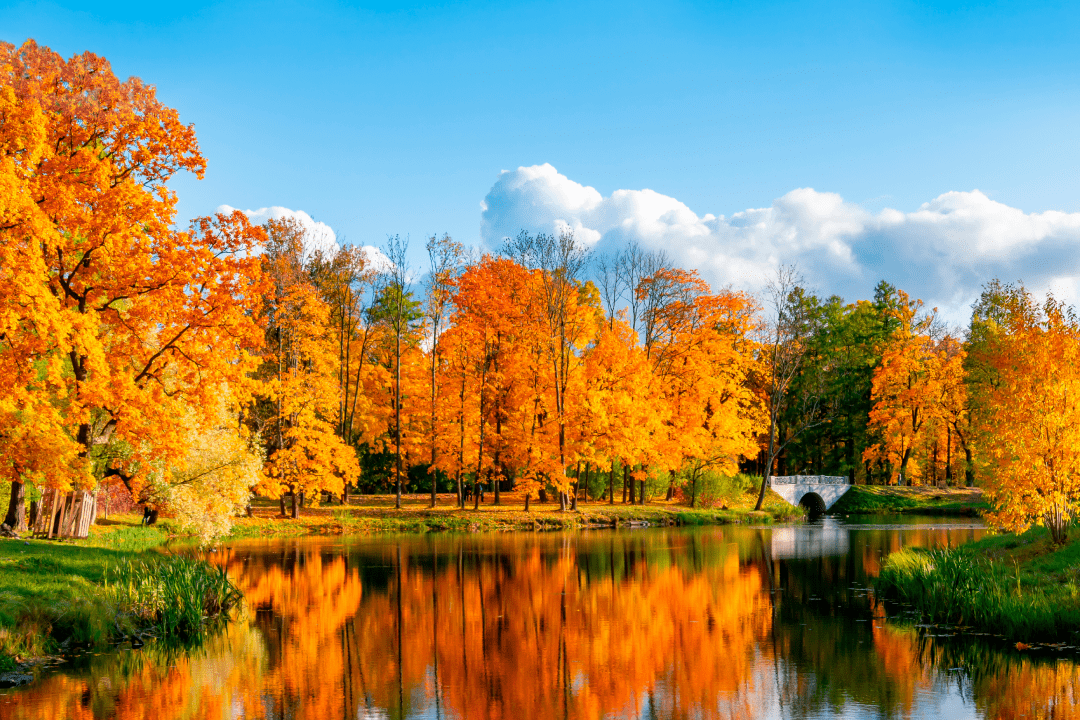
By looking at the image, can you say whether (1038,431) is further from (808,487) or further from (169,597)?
(808,487)

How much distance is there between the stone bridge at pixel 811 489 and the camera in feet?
184

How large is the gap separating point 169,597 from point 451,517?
81.8ft

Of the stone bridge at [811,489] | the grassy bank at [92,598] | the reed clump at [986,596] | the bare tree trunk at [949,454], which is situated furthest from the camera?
the bare tree trunk at [949,454]

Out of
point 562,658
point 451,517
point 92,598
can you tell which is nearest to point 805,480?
point 451,517

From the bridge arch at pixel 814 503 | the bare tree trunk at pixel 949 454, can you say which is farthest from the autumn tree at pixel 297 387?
the bare tree trunk at pixel 949 454

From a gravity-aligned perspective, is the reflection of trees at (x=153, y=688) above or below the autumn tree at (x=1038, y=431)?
below

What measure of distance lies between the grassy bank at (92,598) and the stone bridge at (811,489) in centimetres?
4362

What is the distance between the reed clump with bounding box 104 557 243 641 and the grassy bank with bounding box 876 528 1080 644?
14153 millimetres

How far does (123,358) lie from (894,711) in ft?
61.7

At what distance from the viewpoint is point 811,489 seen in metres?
58.5

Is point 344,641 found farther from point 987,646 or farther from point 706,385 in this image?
point 706,385

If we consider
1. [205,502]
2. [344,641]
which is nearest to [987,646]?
[344,641]

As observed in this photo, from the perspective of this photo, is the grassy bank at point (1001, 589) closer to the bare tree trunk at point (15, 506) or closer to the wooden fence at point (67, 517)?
the wooden fence at point (67, 517)

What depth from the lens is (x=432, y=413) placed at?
44188 mm
